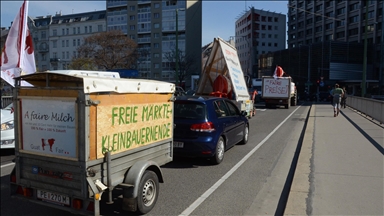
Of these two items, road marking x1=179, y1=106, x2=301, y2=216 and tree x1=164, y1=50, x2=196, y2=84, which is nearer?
road marking x1=179, y1=106, x2=301, y2=216

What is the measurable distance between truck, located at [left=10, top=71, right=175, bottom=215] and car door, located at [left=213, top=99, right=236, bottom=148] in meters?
3.20

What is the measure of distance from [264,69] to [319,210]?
272 feet

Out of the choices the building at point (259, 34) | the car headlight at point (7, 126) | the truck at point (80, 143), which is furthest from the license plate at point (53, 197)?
the building at point (259, 34)

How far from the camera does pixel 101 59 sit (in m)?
45.6

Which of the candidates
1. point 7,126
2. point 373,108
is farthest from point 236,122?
point 373,108

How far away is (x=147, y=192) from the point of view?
4.65 meters

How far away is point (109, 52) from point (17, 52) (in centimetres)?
4010

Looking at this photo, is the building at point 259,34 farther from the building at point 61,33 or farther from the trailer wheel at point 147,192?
the trailer wheel at point 147,192

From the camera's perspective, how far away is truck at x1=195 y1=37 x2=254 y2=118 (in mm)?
14258

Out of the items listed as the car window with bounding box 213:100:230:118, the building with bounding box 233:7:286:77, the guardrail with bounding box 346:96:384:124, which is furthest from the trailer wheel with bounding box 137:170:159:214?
the building with bounding box 233:7:286:77

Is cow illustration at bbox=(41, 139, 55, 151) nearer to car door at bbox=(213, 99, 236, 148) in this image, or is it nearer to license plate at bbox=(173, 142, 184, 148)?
license plate at bbox=(173, 142, 184, 148)

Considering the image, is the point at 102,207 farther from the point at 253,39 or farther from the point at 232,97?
the point at 253,39

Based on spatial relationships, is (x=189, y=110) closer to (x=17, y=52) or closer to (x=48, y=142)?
(x=48, y=142)

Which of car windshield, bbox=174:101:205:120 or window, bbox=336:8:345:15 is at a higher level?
window, bbox=336:8:345:15
